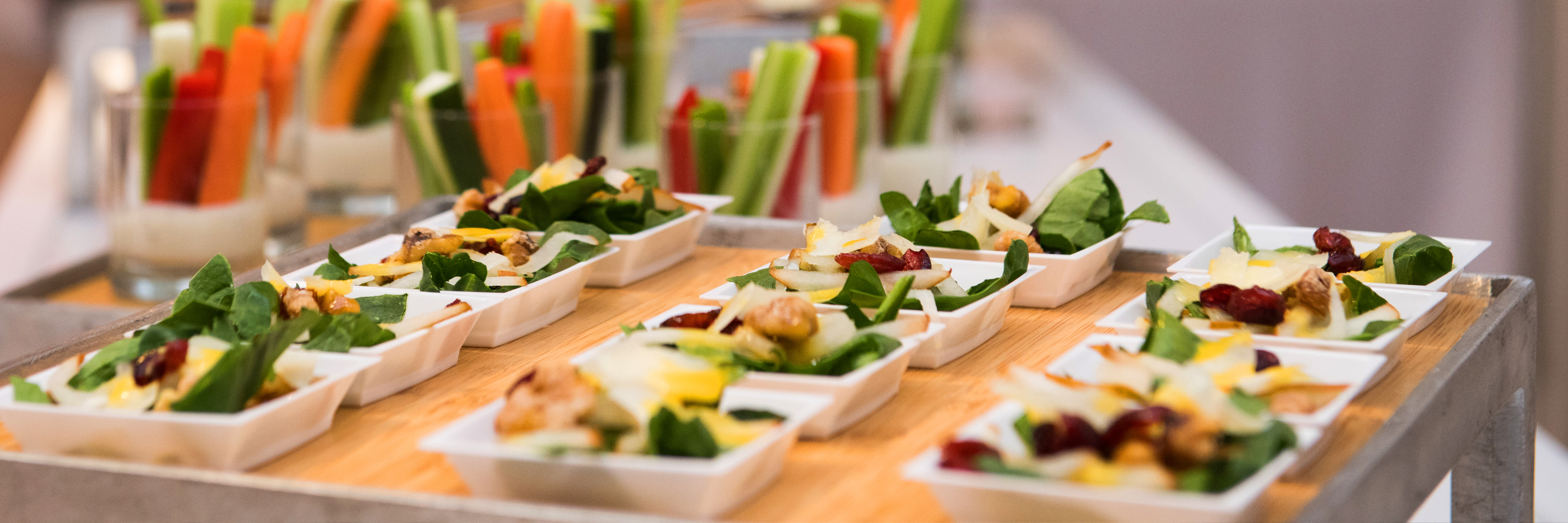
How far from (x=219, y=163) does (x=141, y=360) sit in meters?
0.95

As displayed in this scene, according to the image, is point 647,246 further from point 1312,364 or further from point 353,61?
point 353,61

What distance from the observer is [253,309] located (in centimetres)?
105

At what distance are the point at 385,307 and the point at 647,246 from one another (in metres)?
0.35

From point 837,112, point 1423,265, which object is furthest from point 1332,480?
point 837,112

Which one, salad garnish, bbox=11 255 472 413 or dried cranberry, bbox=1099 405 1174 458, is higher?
salad garnish, bbox=11 255 472 413

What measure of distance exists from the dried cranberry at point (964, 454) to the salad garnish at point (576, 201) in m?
0.71

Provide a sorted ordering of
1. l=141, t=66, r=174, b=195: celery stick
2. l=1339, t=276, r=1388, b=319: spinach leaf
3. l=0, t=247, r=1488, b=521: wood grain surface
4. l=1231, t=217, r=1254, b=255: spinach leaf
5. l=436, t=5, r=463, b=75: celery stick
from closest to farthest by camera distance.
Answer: l=0, t=247, r=1488, b=521: wood grain surface, l=1339, t=276, r=1388, b=319: spinach leaf, l=1231, t=217, r=1254, b=255: spinach leaf, l=141, t=66, r=174, b=195: celery stick, l=436, t=5, r=463, b=75: celery stick

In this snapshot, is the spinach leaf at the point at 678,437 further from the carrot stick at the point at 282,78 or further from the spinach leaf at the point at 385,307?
the carrot stick at the point at 282,78

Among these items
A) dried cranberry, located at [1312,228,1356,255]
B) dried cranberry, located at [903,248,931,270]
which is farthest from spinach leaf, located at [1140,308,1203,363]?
dried cranberry, located at [1312,228,1356,255]

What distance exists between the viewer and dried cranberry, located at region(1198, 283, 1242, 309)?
1054 mm

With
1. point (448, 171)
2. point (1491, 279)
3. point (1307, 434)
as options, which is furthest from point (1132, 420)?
point (448, 171)

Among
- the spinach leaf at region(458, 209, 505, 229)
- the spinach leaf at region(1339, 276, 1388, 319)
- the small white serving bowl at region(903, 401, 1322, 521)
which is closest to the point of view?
the small white serving bowl at region(903, 401, 1322, 521)

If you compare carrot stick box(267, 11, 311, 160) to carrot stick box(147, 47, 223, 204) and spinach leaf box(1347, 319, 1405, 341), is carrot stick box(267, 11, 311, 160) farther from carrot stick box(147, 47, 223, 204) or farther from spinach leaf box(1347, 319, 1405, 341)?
spinach leaf box(1347, 319, 1405, 341)

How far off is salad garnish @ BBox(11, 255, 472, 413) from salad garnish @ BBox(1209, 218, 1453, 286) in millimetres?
660
